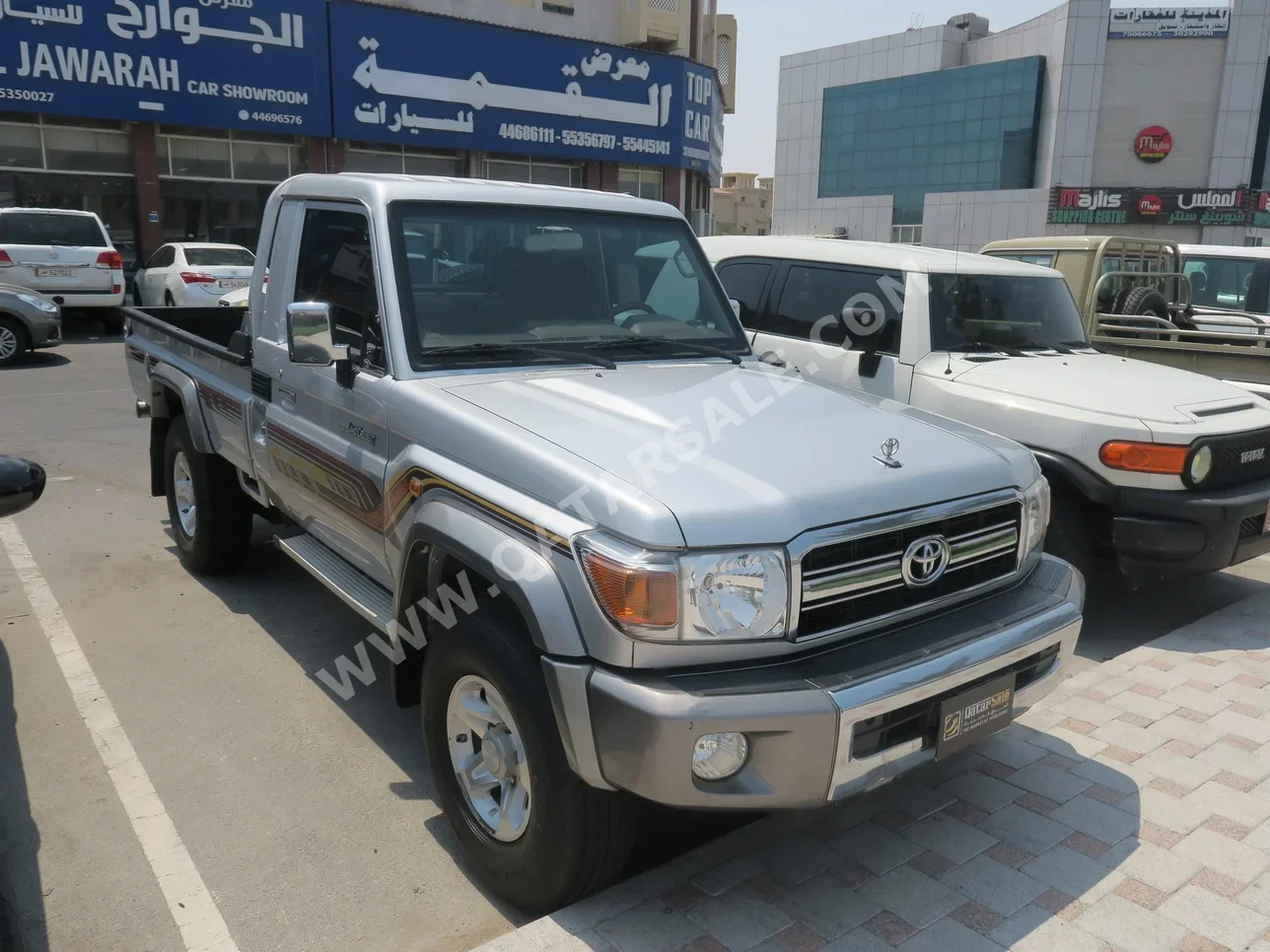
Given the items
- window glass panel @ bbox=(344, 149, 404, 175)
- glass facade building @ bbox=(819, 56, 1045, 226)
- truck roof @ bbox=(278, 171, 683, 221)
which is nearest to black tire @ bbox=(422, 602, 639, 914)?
truck roof @ bbox=(278, 171, 683, 221)

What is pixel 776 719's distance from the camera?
241 centimetres

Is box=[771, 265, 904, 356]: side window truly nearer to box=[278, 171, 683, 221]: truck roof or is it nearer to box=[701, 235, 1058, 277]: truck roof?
box=[701, 235, 1058, 277]: truck roof

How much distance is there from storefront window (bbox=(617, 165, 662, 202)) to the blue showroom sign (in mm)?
800

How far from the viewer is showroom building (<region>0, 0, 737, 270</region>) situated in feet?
66.2

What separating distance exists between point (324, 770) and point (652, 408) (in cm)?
188

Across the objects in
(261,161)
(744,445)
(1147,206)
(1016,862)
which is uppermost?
(1147,206)

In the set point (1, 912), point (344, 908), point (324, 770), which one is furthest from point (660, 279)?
point (1, 912)

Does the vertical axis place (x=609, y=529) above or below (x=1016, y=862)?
above

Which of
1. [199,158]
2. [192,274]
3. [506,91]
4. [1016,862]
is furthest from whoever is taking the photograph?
[506,91]

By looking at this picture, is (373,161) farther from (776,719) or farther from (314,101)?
(776,719)

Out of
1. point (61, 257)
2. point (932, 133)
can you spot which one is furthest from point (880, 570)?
point (932, 133)

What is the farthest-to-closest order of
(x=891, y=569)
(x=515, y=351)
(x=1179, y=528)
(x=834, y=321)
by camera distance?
1. (x=834, y=321)
2. (x=1179, y=528)
3. (x=515, y=351)
4. (x=891, y=569)

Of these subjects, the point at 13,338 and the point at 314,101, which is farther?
the point at 314,101

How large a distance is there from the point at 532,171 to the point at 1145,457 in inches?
959
